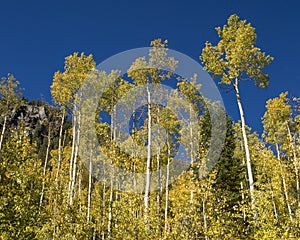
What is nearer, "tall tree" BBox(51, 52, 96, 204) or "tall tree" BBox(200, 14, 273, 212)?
"tall tree" BBox(200, 14, 273, 212)

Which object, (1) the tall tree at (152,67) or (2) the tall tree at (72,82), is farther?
(2) the tall tree at (72,82)

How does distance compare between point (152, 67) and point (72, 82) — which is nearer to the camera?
point (152, 67)

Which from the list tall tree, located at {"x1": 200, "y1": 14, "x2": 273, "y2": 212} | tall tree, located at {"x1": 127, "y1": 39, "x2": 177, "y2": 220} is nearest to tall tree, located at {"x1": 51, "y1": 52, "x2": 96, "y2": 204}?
tall tree, located at {"x1": 127, "y1": 39, "x2": 177, "y2": 220}

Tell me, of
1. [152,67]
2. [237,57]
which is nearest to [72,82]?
[152,67]

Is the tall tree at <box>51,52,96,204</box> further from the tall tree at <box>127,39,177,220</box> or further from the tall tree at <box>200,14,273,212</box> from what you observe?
the tall tree at <box>200,14,273,212</box>

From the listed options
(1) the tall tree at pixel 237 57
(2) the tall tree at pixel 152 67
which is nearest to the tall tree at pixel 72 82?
(2) the tall tree at pixel 152 67

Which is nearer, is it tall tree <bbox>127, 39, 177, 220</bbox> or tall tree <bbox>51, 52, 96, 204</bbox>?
tall tree <bbox>127, 39, 177, 220</bbox>

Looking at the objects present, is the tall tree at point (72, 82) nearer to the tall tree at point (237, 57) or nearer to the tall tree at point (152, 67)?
the tall tree at point (152, 67)

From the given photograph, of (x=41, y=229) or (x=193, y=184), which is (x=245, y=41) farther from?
(x=41, y=229)

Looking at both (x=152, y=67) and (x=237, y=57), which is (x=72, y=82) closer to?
(x=152, y=67)

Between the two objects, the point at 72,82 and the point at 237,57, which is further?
the point at 72,82

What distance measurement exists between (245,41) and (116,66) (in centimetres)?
926

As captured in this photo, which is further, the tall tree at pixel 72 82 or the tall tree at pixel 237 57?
the tall tree at pixel 72 82

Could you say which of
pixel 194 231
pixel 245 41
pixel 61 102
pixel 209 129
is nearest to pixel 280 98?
pixel 209 129
